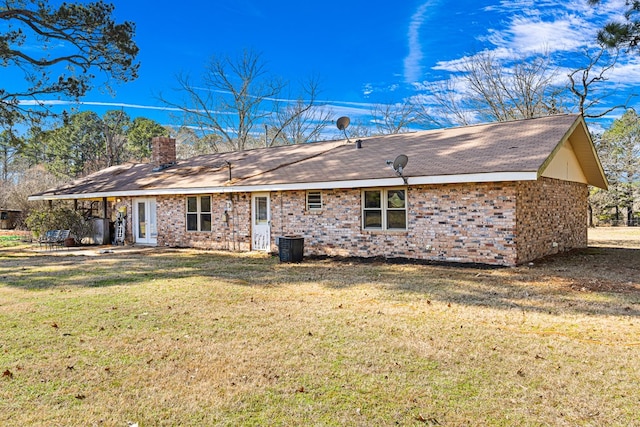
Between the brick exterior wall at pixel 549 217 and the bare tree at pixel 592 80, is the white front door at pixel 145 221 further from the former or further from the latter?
the bare tree at pixel 592 80

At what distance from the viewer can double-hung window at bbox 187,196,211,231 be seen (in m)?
15.2

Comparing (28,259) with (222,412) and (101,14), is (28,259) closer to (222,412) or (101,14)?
(101,14)

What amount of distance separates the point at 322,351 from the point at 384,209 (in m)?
7.54

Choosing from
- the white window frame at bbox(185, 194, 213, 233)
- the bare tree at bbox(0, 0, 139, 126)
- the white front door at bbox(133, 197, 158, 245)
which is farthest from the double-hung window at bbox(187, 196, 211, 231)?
the bare tree at bbox(0, 0, 139, 126)

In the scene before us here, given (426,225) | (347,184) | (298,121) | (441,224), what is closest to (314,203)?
(347,184)

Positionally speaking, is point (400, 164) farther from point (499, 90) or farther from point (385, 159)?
point (499, 90)

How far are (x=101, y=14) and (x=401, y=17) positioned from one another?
51.9 feet

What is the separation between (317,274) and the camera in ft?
31.8

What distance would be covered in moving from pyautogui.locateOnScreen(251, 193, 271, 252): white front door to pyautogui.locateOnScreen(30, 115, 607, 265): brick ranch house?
3cm

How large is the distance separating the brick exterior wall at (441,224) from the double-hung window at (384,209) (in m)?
0.18

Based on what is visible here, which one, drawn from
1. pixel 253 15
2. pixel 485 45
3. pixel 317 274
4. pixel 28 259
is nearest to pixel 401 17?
pixel 485 45

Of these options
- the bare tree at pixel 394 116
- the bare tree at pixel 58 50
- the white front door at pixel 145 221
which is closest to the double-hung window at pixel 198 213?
the white front door at pixel 145 221

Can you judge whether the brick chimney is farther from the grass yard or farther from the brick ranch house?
the grass yard

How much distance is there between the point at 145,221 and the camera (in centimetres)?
1720
